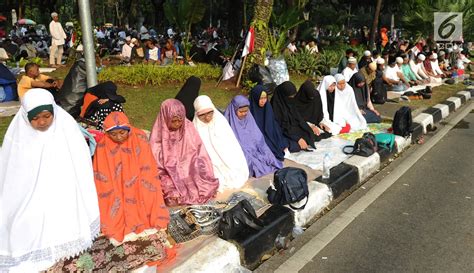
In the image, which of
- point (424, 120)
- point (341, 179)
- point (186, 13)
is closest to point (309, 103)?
point (341, 179)

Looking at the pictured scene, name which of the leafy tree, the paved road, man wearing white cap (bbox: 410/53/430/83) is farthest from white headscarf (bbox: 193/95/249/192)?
man wearing white cap (bbox: 410/53/430/83)

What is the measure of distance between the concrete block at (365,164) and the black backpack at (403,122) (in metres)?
1.22

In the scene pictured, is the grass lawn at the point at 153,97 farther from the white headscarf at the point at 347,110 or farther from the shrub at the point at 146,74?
the white headscarf at the point at 347,110

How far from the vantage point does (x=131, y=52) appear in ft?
47.1

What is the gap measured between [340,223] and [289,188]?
2.23ft

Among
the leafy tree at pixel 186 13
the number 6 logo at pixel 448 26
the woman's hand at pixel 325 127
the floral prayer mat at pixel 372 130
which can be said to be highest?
the leafy tree at pixel 186 13

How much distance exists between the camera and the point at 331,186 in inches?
187

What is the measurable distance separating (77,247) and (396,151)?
5.07 m

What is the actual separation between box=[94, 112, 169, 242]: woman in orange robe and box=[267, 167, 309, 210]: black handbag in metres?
1.18

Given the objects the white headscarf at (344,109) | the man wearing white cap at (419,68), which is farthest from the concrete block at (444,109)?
the man wearing white cap at (419,68)

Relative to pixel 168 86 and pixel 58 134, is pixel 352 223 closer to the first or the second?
pixel 58 134

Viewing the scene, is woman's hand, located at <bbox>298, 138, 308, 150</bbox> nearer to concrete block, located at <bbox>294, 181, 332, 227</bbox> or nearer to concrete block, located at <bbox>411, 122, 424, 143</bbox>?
concrete block, located at <bbox>294, 181, 332, 227</bbox>

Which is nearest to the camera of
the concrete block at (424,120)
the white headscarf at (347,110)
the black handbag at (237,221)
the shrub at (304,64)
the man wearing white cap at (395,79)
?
the black handbag at (237,221)

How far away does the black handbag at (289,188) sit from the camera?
13.4ft
